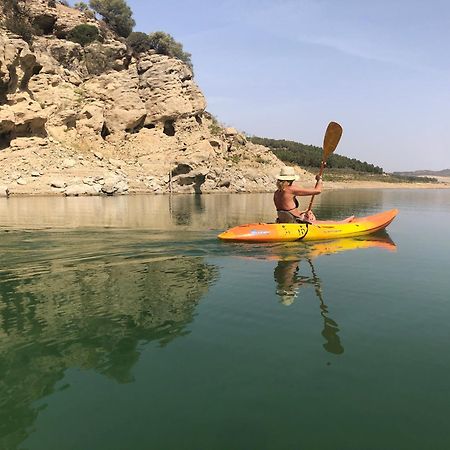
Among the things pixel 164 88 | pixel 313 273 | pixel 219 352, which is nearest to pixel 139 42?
pixel 164 88

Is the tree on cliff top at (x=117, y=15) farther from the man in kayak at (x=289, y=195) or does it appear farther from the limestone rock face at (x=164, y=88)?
the man in kayak at (x=289, y=195)

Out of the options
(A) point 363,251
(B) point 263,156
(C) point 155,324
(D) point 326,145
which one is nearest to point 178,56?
(B) point 263,156

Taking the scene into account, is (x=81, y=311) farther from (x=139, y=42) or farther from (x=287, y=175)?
(x=139, y=42)

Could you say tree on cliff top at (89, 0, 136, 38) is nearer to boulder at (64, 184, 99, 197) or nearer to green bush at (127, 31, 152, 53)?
A: green bush at (127, 31, 152, 53)

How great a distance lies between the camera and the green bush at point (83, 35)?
46.4 metres

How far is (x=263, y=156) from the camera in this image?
184ft

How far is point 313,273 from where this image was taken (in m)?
9.16

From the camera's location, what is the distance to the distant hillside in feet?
309

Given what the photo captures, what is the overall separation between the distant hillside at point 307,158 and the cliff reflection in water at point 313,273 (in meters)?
75.3

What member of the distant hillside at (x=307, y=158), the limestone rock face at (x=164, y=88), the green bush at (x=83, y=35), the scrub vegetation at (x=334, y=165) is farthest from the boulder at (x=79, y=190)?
the distant hillside at (x=307, y=158)

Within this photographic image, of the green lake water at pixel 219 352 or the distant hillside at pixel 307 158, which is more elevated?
the distant hillside at pixel 307 158

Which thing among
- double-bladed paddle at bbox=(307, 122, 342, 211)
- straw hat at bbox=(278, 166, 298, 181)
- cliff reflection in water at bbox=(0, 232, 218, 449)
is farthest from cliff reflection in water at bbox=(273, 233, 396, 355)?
double-bladed paddle at bbox=(307, 122, 342, 211)

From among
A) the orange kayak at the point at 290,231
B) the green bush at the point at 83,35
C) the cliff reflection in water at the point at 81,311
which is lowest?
the cliff reflection in water at the point at 81,311

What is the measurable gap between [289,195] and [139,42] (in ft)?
152
